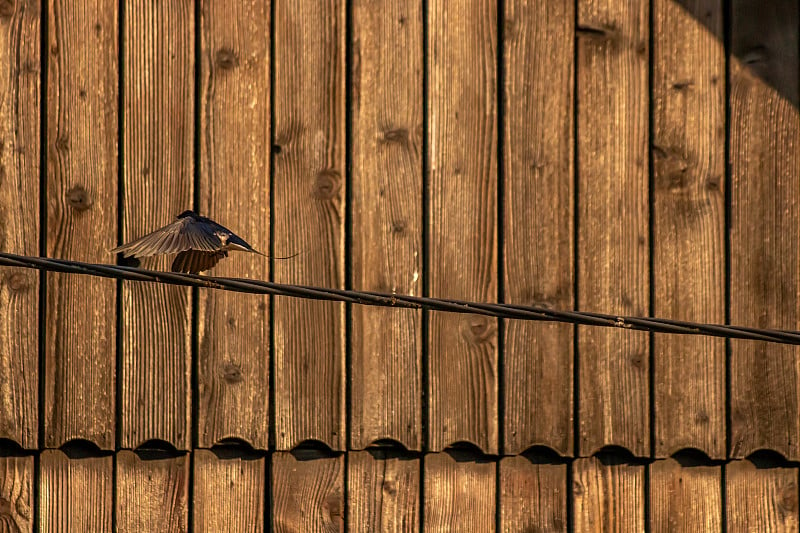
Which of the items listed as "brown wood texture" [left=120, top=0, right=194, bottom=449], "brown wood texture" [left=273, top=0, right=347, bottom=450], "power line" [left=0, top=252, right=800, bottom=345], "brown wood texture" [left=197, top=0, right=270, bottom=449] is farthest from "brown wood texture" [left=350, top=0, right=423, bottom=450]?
"power line" [left=0, top=252, right=800, bottom=345]

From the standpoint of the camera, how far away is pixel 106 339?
323 cm

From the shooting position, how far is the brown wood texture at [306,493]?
3.31 m

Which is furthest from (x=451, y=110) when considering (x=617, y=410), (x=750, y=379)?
(x=750, y=379)

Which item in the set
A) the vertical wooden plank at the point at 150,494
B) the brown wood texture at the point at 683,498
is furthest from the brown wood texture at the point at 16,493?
the brown wood texture at the point at 683,498

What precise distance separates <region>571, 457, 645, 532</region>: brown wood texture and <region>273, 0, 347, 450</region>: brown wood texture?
0.79 m

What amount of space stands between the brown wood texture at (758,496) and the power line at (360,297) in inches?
41.6

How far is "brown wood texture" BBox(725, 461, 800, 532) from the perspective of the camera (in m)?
3.51

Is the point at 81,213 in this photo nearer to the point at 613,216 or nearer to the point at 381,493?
the point at 381,493

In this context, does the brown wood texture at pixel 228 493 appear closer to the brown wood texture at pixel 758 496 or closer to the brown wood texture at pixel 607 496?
the brown wood texture at pixel 607 496

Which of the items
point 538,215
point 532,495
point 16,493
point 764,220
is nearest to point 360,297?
point 538,215

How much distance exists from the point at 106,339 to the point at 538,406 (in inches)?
53.6

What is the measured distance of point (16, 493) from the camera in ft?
10.4

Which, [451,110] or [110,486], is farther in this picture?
[451,110]

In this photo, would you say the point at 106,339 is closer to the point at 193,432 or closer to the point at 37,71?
the point at 193,432
